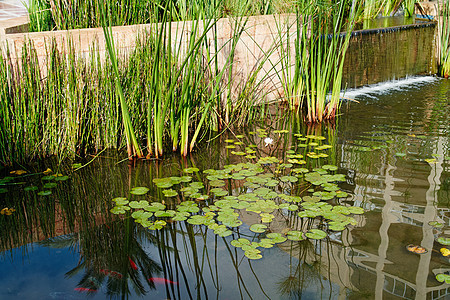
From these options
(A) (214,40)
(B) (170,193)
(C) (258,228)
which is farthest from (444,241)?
(A) (214,40)

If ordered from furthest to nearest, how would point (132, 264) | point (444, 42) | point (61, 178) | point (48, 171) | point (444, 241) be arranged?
point (444, 42)
point (48, 171)
point (61, 178)
point (444, 241)
point (132, 264)

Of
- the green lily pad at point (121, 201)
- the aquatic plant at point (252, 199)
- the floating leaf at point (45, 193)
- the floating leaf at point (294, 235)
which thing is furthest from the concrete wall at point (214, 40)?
the floating leaf at point (294, 235)

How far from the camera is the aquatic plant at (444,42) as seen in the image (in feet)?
21.1

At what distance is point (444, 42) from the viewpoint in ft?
21.6

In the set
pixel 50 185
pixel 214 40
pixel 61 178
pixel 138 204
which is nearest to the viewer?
pixel 138 204

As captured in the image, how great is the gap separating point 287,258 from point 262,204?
0.56 meters

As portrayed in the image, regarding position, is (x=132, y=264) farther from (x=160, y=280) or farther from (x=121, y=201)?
(x=121, y=201)

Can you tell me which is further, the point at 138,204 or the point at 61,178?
the point at 61,178

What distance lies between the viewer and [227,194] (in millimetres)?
3035

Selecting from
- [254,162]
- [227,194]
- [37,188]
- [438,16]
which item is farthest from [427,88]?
[37,188]

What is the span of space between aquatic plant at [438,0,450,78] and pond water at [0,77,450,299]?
3022mm

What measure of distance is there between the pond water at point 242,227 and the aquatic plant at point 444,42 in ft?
9.92

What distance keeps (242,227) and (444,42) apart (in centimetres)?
530

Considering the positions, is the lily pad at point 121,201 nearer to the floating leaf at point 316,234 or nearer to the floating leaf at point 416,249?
the floating leaf at point 316,234
